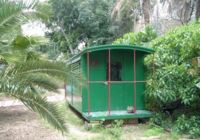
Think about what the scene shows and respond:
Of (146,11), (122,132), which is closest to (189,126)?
(122,132)

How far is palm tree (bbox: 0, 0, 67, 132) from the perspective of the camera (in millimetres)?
5770

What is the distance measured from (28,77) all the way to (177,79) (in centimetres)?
456

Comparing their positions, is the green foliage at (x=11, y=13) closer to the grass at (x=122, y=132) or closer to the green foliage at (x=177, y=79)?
the grass at (x=122, y=132)

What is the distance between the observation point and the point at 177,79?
32.4ft

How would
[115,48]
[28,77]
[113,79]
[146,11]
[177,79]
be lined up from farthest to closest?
[146,11], [113,79], [115,48], [177,79], [28,77]

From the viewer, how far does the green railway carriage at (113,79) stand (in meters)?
11.1

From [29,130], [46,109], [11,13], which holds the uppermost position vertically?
[11,13]

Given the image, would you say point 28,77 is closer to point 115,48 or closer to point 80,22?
point 115,48

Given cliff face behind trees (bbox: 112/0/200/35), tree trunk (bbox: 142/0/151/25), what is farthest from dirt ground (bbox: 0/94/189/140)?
tree trunk (bbox: 142/0/151/25)

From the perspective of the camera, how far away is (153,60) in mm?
10906

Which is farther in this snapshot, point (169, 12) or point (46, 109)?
point (169, 12)

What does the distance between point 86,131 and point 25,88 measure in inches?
177

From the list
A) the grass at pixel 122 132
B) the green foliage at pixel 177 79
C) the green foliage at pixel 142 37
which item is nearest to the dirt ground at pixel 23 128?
the grass at pixel 122 132

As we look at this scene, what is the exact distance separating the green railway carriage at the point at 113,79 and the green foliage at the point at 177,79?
0.43m
